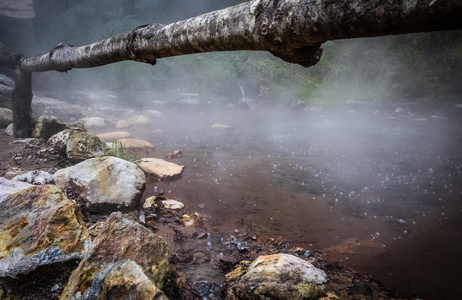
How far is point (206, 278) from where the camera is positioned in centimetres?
246

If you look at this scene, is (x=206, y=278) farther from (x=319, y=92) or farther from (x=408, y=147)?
(x=319, y=92)

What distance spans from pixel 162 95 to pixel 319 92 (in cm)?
1155

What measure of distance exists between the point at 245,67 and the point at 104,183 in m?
18.1

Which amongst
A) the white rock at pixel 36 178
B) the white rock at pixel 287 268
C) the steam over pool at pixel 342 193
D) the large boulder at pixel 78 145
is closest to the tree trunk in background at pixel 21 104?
the large boulder at pixel 78 145

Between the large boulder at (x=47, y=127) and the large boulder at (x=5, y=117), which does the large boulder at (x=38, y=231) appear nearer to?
the large boulder at (x=47, y=127)

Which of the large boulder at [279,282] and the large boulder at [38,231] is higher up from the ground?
the large boulder at [38,231]

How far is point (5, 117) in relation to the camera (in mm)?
7316

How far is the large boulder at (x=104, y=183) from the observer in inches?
133

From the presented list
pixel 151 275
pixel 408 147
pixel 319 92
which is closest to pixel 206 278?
pixel 151 275

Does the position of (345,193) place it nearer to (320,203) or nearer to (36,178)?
(320,203)

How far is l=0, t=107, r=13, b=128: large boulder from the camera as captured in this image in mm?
7191

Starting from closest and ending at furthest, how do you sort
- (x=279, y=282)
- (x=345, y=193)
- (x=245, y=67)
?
(x=279, y=282) < (x=345, y=193) < (x=245, y=67)

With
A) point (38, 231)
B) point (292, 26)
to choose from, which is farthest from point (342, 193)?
point (38, 231)

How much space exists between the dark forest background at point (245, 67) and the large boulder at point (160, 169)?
11.6 meters
